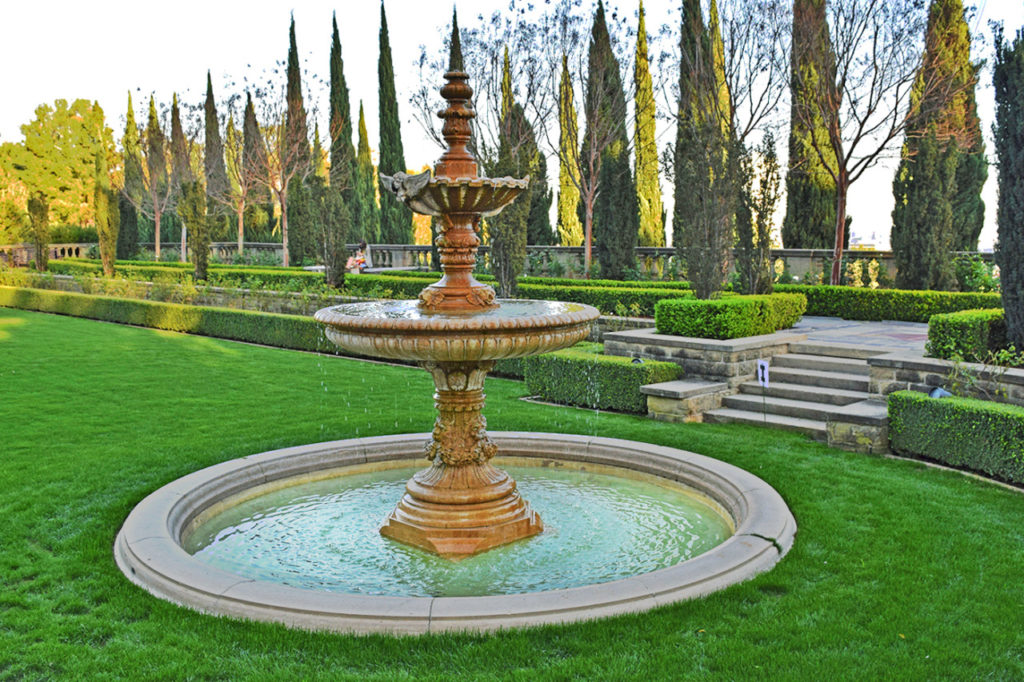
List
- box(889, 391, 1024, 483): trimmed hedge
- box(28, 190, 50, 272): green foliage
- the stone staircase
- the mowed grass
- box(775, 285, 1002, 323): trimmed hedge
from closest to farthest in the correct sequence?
1. the mowed grass
2. box(889, 391, 1024, 483): trimmed hedge
3. the stone staircase
4. box(775, 285, 1002, 323): trimmed hedge
5. box(28, 190, 50, 272): green foliage

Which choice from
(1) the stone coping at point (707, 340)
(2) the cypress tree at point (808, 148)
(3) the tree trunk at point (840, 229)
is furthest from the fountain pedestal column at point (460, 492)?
(2) the cypress tree at point (808, 148)

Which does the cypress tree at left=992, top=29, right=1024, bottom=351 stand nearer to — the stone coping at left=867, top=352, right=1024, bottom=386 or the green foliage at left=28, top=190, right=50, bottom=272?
the stone coping at left=867, top=352, right=1024, bottom=386

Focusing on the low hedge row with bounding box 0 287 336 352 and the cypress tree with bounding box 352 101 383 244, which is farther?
the cypress tree with bounding box 352 101 383 244

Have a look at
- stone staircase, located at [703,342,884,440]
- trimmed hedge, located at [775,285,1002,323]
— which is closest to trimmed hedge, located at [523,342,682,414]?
stone staircase, located at [703,342,884,440]

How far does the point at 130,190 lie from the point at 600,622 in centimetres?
4542

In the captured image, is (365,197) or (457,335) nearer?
(457,335)

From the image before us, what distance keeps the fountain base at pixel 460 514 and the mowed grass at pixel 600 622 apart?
1938mm

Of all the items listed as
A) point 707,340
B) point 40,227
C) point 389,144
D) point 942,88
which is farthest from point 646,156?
point 40,227

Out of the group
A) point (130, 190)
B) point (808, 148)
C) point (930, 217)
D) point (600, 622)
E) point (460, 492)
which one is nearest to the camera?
point (600, 622)

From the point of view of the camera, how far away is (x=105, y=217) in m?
28.0

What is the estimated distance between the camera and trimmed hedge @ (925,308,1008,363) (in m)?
9.36

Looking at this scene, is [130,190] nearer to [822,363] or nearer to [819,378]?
[822,363]

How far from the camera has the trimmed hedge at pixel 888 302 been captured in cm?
1659

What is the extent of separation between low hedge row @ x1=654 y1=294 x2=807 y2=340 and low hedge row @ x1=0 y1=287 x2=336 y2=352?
290 inches
